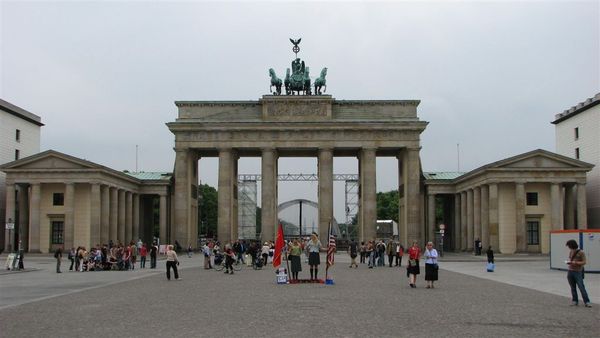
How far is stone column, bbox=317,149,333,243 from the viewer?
3228 inches

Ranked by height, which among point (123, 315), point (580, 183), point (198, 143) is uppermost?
point (198, 143)

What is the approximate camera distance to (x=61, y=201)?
237 feet

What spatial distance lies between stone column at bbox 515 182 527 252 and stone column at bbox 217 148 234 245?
3032cm

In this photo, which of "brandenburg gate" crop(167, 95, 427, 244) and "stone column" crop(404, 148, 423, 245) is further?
"stone column" crop(404, 148, 423, 245)

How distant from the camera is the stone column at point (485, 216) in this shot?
7112 centimetres

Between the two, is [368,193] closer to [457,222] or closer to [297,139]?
[297,139]

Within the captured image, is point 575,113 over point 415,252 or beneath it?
over

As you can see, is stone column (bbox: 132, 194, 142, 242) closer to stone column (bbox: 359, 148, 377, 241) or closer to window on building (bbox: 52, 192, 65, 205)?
window on building (bbox: 52, 192, 65, 205)

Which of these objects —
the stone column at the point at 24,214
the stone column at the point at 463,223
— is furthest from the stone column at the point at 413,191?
the stone column at the point at 24,214

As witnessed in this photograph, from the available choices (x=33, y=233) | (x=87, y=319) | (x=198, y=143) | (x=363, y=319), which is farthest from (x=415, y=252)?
(x=198, y=143)

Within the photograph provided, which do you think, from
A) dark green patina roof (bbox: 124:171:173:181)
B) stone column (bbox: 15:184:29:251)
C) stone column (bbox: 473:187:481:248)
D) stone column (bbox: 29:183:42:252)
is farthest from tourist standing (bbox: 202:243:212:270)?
dark green patina roof (bbox: 124:171:173:181)

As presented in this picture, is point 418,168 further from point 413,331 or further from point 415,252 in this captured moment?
point 413,331

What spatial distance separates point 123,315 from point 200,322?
2726 mm

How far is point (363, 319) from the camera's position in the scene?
18.0 m
